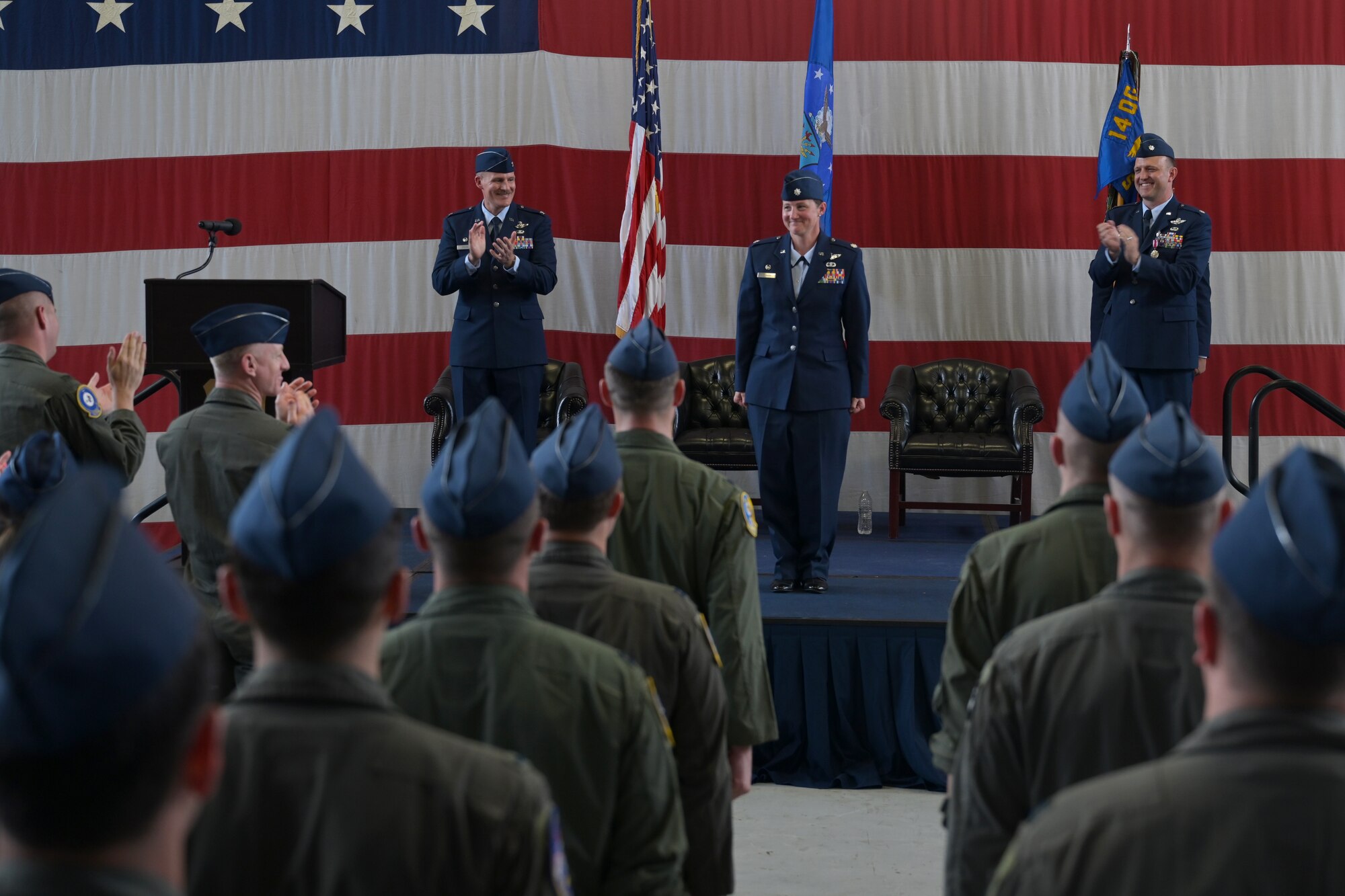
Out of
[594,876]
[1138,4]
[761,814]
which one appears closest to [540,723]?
[594,876]

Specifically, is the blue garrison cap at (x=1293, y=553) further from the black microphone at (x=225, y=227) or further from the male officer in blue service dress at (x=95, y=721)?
the black microphone at (x=225, y=227)

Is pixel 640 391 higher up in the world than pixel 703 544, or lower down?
higher up

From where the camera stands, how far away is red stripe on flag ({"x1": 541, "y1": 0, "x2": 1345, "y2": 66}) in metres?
6.40

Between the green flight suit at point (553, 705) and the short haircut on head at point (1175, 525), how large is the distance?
2.00 feet

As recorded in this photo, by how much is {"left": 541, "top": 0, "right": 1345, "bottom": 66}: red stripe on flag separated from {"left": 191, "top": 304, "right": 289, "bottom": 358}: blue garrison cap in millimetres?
3819

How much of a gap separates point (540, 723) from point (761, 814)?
8.93 ft

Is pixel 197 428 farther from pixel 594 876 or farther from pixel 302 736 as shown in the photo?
pixel 302 736

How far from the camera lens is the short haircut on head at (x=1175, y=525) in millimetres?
1606

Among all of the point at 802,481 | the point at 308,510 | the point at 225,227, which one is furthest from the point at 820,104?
the point at 308,510

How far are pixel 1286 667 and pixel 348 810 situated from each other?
0.69 metres

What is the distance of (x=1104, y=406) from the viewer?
221cm

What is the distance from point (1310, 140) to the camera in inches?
252

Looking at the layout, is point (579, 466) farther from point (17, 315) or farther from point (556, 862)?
point (17, 315)

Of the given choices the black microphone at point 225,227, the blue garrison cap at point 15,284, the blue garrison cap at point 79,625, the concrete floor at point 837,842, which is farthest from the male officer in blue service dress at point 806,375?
the blue garrison cap at point 79,625
